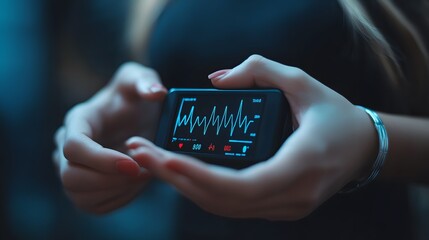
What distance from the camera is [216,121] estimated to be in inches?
16.7

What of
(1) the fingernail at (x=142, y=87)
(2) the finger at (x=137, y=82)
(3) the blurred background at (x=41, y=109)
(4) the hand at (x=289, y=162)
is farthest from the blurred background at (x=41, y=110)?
(4) the hand at (x=289, y=162)

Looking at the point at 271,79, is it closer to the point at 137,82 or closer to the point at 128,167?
the point at 128,167

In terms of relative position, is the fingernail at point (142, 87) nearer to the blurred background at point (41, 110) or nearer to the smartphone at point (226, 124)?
the smartphone at point (226, 124)

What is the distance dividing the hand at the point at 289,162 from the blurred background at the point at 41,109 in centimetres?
86

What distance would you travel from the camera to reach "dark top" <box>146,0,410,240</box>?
49 centimetres

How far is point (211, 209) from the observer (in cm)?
35

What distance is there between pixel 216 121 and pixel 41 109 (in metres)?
0.97

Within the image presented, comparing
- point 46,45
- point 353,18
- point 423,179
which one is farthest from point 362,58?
point 46,45

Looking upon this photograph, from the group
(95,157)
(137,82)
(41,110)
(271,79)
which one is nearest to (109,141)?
(137,82)

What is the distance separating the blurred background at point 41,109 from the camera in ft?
4.00

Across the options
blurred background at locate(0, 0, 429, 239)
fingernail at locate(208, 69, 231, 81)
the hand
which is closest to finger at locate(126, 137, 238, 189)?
the hand

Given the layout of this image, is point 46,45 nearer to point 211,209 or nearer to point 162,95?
point 162,95

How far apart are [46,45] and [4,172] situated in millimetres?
364

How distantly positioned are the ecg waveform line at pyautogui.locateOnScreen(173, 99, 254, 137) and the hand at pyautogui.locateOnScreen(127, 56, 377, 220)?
29mm
